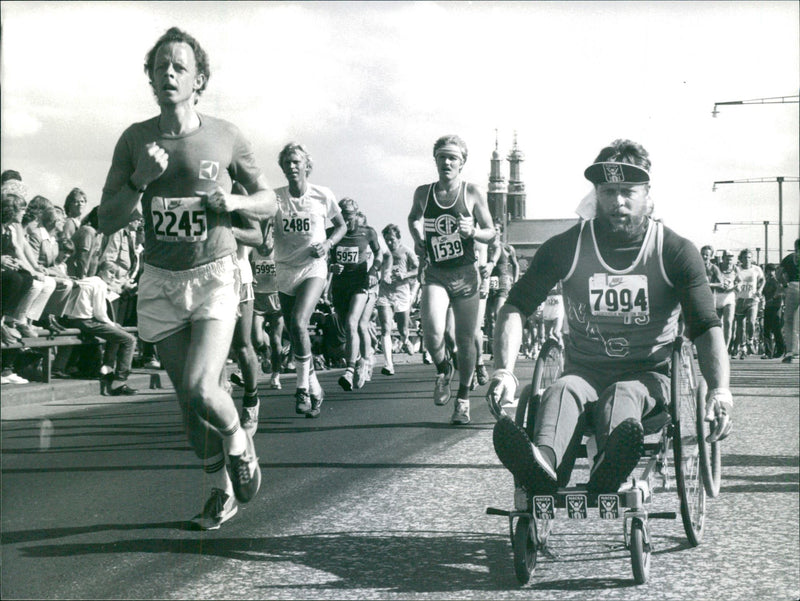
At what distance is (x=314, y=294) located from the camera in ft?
5.45

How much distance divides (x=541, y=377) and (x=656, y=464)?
0.32m

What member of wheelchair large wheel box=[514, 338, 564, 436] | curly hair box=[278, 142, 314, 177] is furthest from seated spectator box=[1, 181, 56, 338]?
wheelchair large wheel box=[514, 338, 564, 436]

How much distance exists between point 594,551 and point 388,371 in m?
2.39

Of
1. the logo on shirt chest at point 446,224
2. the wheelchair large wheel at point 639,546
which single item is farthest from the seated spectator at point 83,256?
the wheelchair large wheel at point 639,546

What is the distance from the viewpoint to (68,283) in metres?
1.51

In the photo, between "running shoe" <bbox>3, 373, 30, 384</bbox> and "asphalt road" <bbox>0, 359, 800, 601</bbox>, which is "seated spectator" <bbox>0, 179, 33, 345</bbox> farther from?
"asphalt road" <bbox>0, 359, 800, 601</bbox>

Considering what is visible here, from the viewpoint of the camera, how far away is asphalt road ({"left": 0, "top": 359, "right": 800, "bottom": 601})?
4.37 m

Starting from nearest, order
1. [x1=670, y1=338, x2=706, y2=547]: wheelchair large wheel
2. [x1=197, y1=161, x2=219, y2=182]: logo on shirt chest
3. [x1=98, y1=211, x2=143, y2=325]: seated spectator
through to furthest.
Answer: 1. [x1=197, y1=161, x2=219, y2=182]: logo on shirt chest
2. [x1=98, y1=211, x2=143, y2=325]: seated spectator
3. [x1=670, y1=338, x2=706, y2=547]: wheelchair large wheel

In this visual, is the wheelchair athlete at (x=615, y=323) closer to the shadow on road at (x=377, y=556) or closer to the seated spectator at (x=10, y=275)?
the seated spectator at (x=10, y=275)

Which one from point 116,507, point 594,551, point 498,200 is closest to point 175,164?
point 498,200

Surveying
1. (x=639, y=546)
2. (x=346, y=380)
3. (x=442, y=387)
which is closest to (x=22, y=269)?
(x=346, y=380)

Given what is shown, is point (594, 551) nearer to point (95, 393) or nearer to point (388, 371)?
point (388, 371)

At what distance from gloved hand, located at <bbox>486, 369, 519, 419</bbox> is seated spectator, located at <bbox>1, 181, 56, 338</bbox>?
0.84 metres

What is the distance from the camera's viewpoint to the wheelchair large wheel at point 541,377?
2.63m
